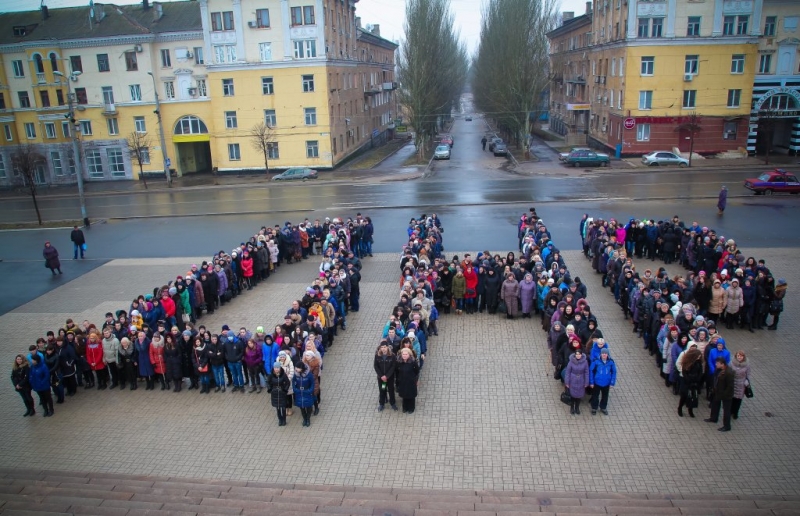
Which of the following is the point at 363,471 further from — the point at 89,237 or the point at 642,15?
the point at 642,15

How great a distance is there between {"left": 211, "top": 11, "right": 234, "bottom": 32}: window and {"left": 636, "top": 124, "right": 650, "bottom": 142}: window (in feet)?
103

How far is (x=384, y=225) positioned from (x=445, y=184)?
493 inches

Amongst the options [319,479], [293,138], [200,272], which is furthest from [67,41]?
[319,479]

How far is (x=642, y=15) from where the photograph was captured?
4200 cm

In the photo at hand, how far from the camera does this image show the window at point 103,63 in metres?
46.3

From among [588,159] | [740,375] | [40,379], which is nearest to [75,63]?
[588,159]

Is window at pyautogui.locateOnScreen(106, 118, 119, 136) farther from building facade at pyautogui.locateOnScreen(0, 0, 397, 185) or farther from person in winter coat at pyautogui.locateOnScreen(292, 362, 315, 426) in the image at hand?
person in winter coat at pyautogui.locateOnScreen(292, 362, 315, 426)

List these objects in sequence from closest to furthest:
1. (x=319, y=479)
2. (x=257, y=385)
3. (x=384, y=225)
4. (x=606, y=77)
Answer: (x=319, y=479) → (x=257, y=385) → (x=384, y=225) → (x=606, y=77)

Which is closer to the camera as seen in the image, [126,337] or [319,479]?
[319,479]

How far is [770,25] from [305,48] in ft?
112

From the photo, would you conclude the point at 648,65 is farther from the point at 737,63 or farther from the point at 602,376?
the point at 602,376

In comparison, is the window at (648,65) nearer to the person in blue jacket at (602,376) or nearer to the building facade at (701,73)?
the building facade at (701,73)

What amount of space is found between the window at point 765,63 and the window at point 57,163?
5517cm

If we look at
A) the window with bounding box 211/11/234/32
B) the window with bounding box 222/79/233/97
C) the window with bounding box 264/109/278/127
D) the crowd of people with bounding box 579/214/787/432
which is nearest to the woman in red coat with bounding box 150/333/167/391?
the crowd of people with bounding box 579/214/787/432
